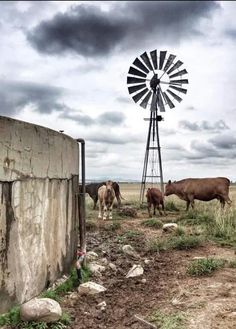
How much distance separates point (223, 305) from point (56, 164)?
3068 millimetres

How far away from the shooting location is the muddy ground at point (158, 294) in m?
6.04

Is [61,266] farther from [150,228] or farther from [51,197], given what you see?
[150,228]

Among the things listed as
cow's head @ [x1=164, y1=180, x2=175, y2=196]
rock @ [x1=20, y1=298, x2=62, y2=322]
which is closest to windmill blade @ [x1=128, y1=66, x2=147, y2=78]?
cow's head @ [x1=164, y1=180, x2=175, y2=196]

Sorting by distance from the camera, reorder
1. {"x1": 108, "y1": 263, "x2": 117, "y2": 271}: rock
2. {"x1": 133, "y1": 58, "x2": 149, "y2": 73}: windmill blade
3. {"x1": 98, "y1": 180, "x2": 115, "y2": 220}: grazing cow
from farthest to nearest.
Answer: {"x1": 133, "y1": 58, "x2": 149, "y2": 73}: windmill blade
{"x1": 98, "y1": 180, "x2": 115, "y2": 220}: grazing cow
{"x1": 108, "y1": 263, "x2": 117, "y2": 271}: rock

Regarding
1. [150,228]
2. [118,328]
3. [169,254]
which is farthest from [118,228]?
[118,328]

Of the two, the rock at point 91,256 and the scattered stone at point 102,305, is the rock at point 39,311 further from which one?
the rock at point 91,256

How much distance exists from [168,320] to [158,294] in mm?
1333

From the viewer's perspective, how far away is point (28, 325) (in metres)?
5.53

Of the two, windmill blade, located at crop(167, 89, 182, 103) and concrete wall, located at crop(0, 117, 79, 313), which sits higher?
windmill blade, located at crop(167, 89, 182, 103)

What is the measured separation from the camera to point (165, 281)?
26.3 feet

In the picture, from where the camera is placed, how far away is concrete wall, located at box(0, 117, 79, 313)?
5.72 metres

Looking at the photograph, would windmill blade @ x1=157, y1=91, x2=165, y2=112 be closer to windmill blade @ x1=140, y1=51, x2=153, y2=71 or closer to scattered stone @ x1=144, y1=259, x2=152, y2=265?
windmill blade @ x1=140, y1=51, x2=153, y2=71

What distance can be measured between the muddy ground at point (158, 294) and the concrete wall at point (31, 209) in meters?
0.69

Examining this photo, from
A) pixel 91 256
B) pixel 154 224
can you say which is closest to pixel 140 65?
pixel 154 224
